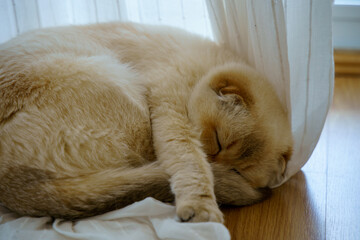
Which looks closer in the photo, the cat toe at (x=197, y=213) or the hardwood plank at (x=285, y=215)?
the cat toe at (x=197, y=213)

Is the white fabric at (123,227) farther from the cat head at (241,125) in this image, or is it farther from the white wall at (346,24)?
the white wall at (346,24)

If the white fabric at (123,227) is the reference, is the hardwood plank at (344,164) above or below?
below

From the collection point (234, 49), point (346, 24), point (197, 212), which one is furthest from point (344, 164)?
point (346, 24)

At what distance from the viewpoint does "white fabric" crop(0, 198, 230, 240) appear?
128 cm

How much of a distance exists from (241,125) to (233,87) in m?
0.16

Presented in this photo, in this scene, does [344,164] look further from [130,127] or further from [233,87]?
[130,127]

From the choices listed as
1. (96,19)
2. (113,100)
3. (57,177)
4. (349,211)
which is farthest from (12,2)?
(349,211)

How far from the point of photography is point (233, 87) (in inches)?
61.9

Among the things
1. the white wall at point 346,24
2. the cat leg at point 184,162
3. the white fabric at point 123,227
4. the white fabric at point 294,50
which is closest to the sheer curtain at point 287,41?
the white fabric at point 294,50

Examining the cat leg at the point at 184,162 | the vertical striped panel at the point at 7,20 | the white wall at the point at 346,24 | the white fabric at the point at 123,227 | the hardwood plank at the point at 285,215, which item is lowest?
the hardwood plank at the point at 285,215

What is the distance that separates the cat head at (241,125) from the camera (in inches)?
61.2

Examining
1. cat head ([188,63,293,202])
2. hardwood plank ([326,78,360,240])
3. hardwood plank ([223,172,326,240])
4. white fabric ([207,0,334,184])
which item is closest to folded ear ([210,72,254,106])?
cat head ([188,63,293,202])

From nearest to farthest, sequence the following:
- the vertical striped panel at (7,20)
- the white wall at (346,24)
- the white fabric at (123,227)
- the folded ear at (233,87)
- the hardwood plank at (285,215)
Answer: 1. the white fabric at (123,227)
2. the hardwood plank at (285,215)
3. the folded ear at (233,87)
4. the vertical striped panel at (7,20)
5. the white wall at (346,24)

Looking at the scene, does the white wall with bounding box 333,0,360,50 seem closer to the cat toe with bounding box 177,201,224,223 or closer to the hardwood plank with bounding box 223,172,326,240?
the hardwood plank with bounding box 223,172,326,240
